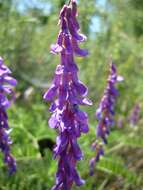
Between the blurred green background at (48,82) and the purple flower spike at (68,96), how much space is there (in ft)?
4.28

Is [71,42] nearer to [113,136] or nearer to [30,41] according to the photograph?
[113,136]

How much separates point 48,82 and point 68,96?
16.4ft

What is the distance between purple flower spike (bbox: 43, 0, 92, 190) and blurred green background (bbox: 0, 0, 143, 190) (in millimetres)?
1306

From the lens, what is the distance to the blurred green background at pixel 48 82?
12.7ft

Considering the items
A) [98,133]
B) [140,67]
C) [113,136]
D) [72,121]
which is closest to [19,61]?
[140,67]

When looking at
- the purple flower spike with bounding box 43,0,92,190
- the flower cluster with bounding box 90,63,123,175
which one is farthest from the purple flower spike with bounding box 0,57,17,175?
the flower cluster with bounding box 90,63,123,175

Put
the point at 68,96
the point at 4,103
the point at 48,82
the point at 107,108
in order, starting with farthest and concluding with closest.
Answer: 1. the point at 48,82
2. the point at 107,108
3. the point at 4,103
4. the point at 68,96

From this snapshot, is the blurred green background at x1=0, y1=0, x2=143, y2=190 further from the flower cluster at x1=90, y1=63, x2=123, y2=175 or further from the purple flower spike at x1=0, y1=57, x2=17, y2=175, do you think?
the purple flower spike at x1=0, y1=57, x2=17, y2=175

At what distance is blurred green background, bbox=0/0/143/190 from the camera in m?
3.88

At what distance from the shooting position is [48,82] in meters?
7.17

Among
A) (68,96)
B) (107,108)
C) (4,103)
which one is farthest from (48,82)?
(68,96)

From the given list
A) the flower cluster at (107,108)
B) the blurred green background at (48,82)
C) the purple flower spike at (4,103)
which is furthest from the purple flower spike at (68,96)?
the blurred green background at (48,82)

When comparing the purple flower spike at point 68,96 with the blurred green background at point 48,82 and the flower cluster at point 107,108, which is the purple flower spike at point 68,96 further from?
the blurred green background at point 48,82

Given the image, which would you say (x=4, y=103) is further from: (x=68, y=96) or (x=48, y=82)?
(x=48, y=82)
